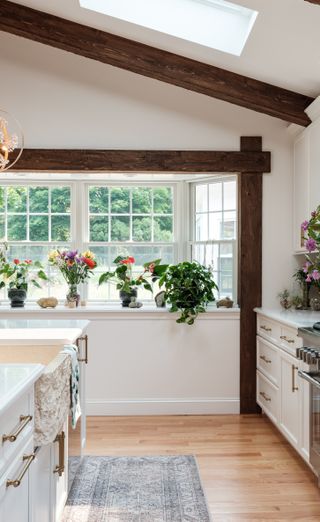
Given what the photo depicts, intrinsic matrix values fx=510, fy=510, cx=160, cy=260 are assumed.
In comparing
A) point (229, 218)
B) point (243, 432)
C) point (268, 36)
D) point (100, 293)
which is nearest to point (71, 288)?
point (100, 293)

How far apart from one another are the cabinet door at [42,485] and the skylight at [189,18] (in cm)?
273

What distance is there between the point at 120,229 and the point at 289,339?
2259mm

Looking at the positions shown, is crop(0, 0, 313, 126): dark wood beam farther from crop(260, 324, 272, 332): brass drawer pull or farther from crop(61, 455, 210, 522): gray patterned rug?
crop(61, 455, 210, 522): gray patterned rug

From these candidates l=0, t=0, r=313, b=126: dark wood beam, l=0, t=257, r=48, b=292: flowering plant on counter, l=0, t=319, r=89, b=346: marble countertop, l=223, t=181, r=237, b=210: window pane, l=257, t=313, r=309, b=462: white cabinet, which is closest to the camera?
l=0, t=319, r=89, b=346: marble countertop

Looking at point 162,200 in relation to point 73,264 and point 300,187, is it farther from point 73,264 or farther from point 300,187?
point 300,187

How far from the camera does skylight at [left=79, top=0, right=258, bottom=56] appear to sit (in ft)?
10.9

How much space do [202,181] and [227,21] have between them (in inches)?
66.9

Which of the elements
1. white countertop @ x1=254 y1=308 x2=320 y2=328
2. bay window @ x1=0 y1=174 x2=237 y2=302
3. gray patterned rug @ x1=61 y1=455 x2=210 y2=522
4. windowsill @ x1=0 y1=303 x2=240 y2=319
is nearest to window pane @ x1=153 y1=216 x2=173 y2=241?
bay window @ x1=0 y1=174 x2=237 y2=302

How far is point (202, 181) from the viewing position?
4852mm

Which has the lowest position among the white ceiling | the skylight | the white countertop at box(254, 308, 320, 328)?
the white countertop at box(254, 308, 320, 328)

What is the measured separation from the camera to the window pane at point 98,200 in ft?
16.3

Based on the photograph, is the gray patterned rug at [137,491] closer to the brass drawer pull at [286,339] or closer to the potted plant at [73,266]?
the brass drawer pull at [286,339]

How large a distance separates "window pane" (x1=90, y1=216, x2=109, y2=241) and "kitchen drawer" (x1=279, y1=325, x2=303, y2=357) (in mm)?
2144

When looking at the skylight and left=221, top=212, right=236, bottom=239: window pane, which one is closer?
the skylight
